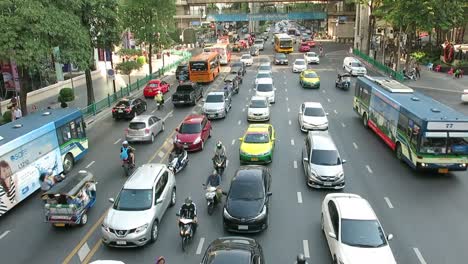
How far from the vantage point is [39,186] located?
19391 millimetres

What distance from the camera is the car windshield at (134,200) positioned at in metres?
15.1

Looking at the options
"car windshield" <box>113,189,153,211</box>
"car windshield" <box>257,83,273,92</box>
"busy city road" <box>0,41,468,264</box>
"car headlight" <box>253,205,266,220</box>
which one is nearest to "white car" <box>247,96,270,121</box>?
"busy city road" <box>0,41,468,264</box>

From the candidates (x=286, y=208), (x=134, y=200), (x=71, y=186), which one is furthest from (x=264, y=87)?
(x=134, y=200)

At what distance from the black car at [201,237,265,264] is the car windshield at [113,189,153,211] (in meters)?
3.92

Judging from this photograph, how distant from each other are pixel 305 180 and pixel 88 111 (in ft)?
64.0

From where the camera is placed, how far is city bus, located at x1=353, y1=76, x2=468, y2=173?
63.4 feet

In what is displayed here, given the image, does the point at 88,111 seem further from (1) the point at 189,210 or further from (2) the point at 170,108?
(1) the point at 189,210

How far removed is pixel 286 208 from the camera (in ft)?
57.6

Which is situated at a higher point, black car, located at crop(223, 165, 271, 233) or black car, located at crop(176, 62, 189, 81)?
black car, located at crop(176, 62, 189, 81)

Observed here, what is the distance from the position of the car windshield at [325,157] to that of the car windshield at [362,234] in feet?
19.4

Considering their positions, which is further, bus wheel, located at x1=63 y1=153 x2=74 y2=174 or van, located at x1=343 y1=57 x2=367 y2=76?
van, located at x1=343 y1=57 x2=367 y2=76

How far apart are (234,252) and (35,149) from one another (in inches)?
461

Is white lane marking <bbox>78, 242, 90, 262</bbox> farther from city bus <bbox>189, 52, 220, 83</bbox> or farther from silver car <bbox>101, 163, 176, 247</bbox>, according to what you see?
city bus <bbox>189, 52, 220, 83</bbox>

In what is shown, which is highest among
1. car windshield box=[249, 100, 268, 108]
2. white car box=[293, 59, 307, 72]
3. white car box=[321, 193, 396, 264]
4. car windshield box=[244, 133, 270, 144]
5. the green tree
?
the green tree
